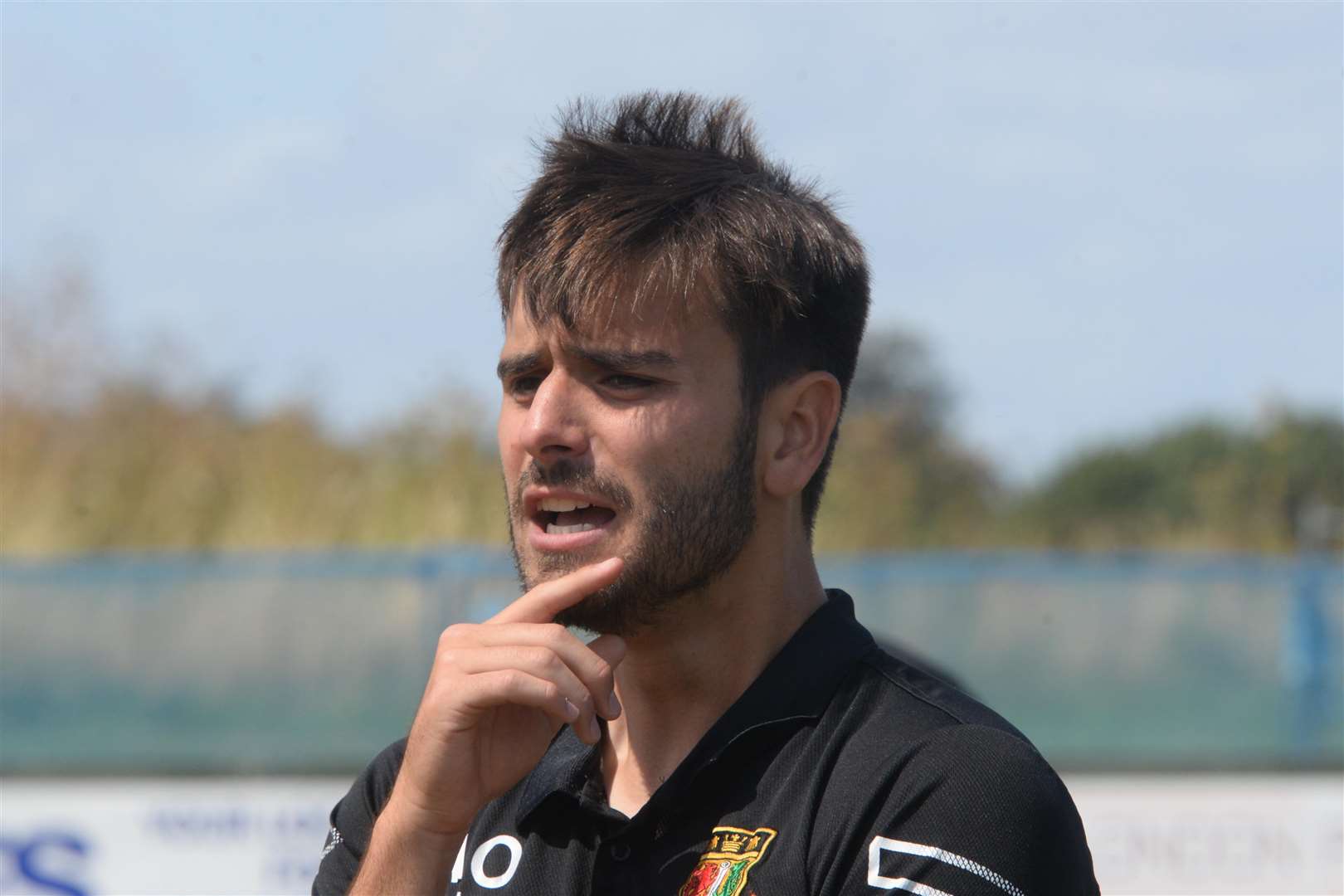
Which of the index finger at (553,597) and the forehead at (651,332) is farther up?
the forehead at (651,332)

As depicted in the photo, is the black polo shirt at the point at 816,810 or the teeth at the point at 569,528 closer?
the black polo shirt at the point at 816,810

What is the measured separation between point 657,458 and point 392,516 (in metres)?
9.98

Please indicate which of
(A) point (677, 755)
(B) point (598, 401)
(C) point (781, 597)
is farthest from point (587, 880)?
(B) point (598, 401)

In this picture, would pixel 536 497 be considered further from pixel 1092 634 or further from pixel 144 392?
pixel 144 392

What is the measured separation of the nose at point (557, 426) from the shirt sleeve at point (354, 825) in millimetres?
548

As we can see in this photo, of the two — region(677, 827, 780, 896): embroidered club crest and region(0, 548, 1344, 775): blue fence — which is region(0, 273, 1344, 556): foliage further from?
region(677, 827, 780, 896): embroidered club crest

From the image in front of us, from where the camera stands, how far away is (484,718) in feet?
6.41

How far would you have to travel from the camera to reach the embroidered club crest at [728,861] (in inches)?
72.7

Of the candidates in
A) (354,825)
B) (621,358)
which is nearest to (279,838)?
(354,825)

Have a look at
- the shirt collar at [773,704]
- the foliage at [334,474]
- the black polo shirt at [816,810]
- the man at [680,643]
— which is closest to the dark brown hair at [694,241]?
the man at [680,643]

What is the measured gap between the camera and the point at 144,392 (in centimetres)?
1154

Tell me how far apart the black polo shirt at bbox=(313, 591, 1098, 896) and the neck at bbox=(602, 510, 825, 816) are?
0.16 feet

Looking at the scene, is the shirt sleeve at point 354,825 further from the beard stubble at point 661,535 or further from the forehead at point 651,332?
the forehead at point 651,332

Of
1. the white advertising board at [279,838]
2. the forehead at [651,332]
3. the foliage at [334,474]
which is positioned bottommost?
the white advertising board at [279,838]
